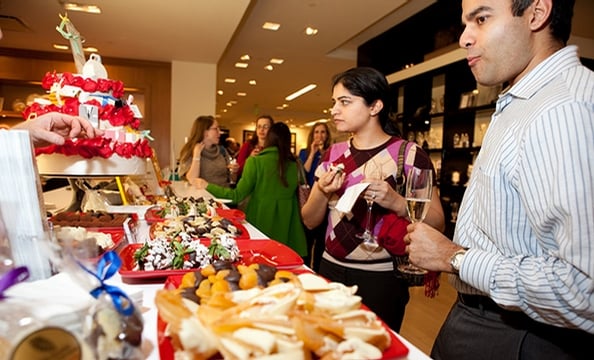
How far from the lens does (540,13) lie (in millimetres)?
904

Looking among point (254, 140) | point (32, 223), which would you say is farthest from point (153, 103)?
point (32, 223)

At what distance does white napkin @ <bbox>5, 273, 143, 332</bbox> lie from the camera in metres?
0.49

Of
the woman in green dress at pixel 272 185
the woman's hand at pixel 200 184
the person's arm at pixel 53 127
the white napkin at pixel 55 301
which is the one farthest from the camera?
the woman's hand at pixel 200 184

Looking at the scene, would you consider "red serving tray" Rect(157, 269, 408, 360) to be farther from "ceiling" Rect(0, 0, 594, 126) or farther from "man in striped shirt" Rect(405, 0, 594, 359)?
"ceiling" Rect(0, 0, 594, 126)

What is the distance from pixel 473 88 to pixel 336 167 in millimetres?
4520

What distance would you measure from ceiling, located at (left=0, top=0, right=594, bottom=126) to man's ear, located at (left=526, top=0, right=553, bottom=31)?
12.9 feet

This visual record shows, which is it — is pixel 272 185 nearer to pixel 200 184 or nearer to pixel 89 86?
pixel 200 184

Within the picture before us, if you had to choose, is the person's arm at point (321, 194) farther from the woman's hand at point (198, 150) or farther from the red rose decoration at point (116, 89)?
the woman's hand at point (198, 150)

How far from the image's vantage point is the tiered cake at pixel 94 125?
5.27 ft

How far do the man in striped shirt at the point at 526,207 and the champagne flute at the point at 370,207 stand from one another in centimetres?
37

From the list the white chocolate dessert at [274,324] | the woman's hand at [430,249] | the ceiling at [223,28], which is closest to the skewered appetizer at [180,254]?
the white chocolate dessert at [274,324]

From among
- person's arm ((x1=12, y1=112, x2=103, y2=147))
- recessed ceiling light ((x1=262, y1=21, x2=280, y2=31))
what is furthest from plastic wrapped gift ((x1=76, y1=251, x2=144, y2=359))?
recessed ceiling light ((x1=262, y1=21, x2=280, y2=31))

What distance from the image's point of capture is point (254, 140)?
4.11 m

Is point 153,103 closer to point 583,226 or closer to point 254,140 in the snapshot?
point 254,140
